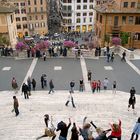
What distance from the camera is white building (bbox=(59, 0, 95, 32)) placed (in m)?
91.2

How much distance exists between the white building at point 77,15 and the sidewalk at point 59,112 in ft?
236

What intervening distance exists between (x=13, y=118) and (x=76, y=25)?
80.2m

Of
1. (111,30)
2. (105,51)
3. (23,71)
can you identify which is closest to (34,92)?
(23,71)

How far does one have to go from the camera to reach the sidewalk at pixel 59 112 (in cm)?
1568

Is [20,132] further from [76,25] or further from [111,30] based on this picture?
[76,25]

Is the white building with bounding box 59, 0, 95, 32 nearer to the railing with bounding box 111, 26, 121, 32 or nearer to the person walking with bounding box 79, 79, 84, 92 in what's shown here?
the railing with bounding box 111, 26, 121, 32

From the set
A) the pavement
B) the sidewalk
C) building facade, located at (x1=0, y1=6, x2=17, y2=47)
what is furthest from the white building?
the sidewalk

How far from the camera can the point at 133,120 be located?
17453 mm

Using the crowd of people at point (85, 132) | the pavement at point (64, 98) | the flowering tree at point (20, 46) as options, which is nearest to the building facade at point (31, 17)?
the flowering tree at point (20, 46)

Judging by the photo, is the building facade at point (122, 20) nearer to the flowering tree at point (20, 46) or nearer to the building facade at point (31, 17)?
the flowering tree at point (20, 46)

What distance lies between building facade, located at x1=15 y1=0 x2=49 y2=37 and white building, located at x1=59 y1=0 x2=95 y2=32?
7846 mm

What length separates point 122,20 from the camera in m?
47.5

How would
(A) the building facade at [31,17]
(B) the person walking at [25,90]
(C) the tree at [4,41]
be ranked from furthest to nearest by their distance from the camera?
(A) the building facade at [31,17] → (C) the tree at [4,41] → (B) the person walking at [25,90]

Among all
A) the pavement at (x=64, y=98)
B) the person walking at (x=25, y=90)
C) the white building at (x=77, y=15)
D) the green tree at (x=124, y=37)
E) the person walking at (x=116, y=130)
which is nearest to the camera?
the person walking at (x=116, y=130)
